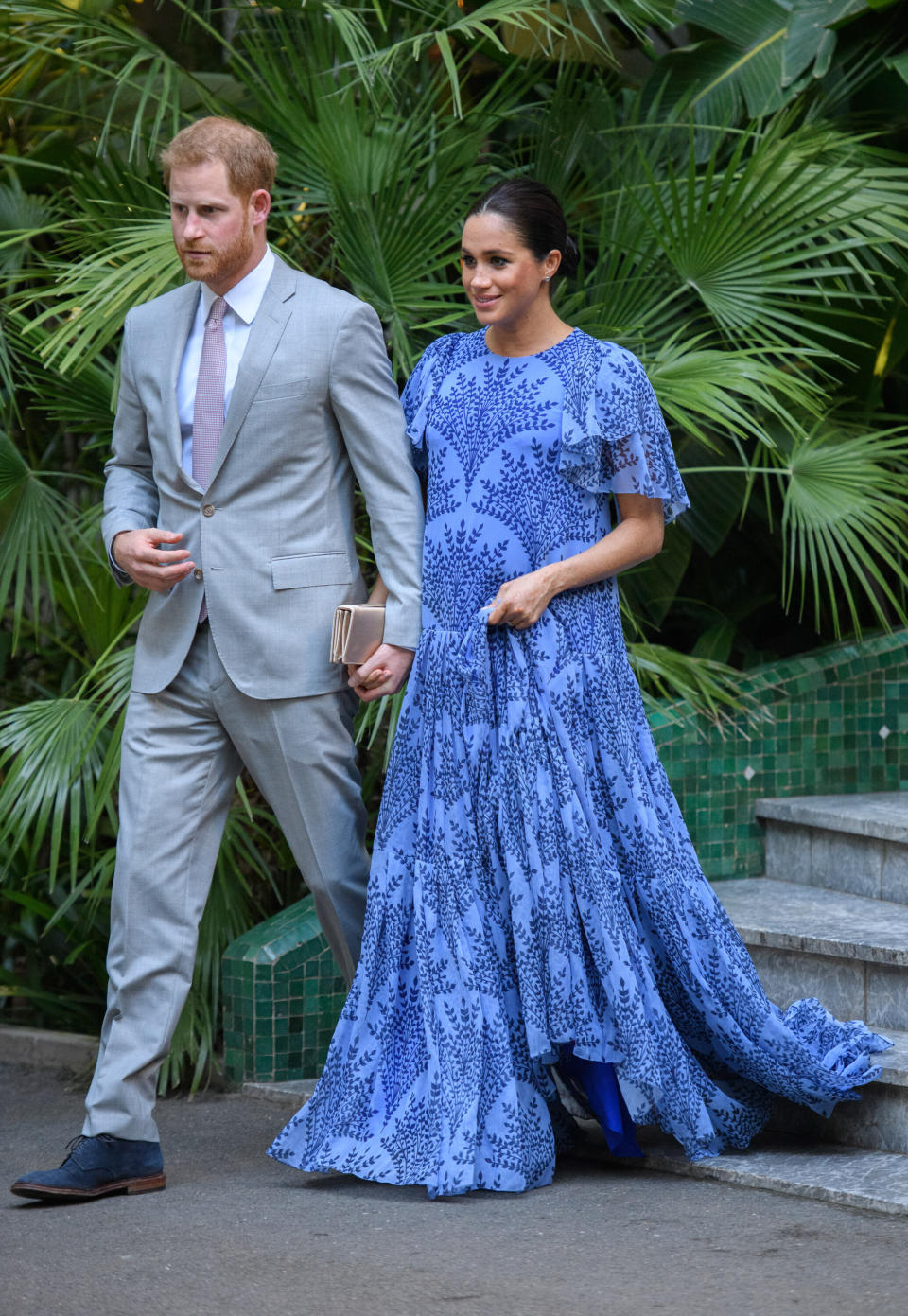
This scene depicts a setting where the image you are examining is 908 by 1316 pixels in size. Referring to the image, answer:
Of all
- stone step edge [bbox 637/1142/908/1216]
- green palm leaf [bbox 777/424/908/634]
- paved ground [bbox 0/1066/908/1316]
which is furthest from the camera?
green palm leaf [bbox 777/424/908/634]

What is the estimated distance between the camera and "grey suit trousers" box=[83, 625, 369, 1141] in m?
3.28

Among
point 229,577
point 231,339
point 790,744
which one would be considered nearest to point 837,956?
point 790,744

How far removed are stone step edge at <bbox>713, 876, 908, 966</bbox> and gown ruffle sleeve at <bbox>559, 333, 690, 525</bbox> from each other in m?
1.02

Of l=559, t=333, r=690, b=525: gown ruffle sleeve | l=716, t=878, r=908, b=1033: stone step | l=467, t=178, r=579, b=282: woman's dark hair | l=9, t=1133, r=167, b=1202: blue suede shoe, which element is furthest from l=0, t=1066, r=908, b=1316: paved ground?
l=467, t=178, r=579, b=282: woman's dark hair

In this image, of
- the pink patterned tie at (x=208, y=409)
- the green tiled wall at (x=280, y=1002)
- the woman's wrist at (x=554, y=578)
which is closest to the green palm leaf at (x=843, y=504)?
the woman's wrist at (x=554, y=578)

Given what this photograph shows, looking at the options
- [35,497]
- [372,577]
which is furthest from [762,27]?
[35,497]

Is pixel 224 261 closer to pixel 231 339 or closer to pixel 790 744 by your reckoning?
pixel 231 339

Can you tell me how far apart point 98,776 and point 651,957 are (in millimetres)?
1579

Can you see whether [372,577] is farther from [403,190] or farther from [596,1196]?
[596,1196]

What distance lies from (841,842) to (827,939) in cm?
65

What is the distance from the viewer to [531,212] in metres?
3.36

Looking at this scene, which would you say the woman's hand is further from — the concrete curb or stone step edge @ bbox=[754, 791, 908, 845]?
the concrete curb

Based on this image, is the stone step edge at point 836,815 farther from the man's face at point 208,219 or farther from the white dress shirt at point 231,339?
the man's face at point 208,219

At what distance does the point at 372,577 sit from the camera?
498 cm
